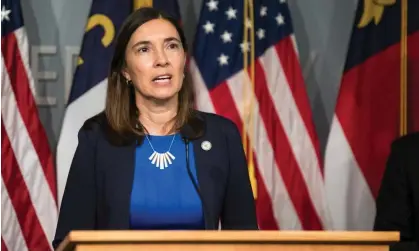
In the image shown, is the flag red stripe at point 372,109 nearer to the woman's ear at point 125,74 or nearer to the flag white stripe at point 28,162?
the flag white stripe at point 28,162

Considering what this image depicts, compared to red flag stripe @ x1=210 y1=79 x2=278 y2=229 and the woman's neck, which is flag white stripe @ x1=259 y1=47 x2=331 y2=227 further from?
the woman's neck

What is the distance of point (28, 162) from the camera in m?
4.39

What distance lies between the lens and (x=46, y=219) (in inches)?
172

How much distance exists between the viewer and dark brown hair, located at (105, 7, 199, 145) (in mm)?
2787

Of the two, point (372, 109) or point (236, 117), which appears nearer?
point (236, 117)

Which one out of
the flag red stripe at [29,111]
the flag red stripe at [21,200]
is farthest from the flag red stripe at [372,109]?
the flag red stripe at [21,200]

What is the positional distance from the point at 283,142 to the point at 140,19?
1895mm

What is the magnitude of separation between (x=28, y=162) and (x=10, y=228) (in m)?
0.31

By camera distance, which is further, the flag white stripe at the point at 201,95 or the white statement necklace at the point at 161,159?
the flag white stripe at the point at 201,95

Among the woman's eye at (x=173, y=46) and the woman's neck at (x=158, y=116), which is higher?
the woman's eye at (x=173, y=46)

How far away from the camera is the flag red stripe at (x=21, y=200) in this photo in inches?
171

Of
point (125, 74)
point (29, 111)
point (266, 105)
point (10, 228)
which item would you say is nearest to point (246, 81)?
point (266, 105)

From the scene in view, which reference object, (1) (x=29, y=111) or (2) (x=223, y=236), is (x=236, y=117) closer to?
(1) (x=29, y=111)

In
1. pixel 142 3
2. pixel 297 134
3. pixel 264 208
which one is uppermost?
pixel 142 3
